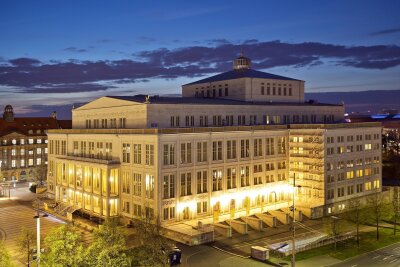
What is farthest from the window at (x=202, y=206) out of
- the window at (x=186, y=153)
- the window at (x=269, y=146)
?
the window at (x=269, y=146)

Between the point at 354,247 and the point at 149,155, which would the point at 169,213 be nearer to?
the point at 149,155

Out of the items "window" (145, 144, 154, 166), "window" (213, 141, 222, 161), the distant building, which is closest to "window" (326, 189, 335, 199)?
"window" (213, 141, 222, 161)

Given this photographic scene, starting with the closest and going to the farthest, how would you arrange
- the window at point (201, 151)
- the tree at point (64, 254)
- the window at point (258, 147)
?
the tree at point (64, 254), the window at point (201, 151), the window at point (258, 147)

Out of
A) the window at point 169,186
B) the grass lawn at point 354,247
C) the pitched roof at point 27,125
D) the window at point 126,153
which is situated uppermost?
the pitched roof at point 27,125

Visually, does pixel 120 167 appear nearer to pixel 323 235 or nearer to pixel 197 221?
pixel 197 221

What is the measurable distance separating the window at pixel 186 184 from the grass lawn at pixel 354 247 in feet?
69.9

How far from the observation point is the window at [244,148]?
79562 mm

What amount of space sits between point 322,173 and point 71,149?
174 feet

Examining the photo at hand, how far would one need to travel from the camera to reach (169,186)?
2717 inches

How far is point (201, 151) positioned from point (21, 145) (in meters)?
82.1

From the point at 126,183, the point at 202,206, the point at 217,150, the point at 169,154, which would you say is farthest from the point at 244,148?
the point at 126,183

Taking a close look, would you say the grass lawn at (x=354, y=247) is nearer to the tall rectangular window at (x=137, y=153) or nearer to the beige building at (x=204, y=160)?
the beige building at (x=204, y=160)

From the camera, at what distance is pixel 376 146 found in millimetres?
94750

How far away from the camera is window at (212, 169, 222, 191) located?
75000 millimetres
